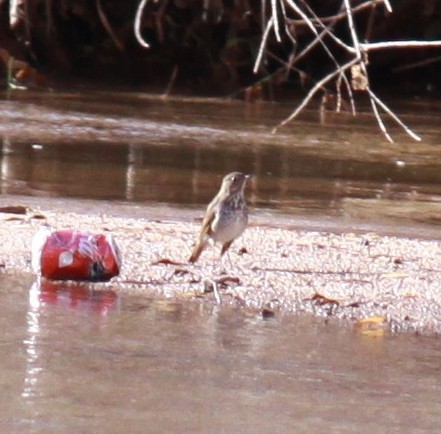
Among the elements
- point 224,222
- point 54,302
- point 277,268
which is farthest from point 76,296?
point 277,268

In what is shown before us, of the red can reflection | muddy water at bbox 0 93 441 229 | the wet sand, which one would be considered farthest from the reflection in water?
muddy water at bbox 0 93 441 229

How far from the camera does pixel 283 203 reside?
29.1 feet

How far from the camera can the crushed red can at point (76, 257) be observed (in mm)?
6273

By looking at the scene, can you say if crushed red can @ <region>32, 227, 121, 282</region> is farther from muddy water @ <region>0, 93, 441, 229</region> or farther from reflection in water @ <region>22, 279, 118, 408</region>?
muddy water @ <region>0, 93, 441, 229</region>

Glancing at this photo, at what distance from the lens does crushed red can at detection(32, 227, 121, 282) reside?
6.27 meters

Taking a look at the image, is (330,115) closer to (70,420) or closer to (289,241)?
(289,241)

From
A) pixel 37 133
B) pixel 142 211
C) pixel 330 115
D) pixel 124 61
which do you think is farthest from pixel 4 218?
pixel 124 61

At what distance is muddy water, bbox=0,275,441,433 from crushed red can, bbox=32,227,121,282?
13cm

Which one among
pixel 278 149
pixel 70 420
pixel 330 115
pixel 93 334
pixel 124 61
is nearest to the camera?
pixel 70 420

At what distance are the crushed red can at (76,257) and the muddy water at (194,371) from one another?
0.44 feet

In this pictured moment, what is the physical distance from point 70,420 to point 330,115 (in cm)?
898

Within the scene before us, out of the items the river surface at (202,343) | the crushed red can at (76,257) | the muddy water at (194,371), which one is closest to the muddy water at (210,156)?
the river surface at (202,343)

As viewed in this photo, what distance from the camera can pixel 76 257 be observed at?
6.29m

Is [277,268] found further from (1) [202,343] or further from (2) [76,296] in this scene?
(1) [202,343]
